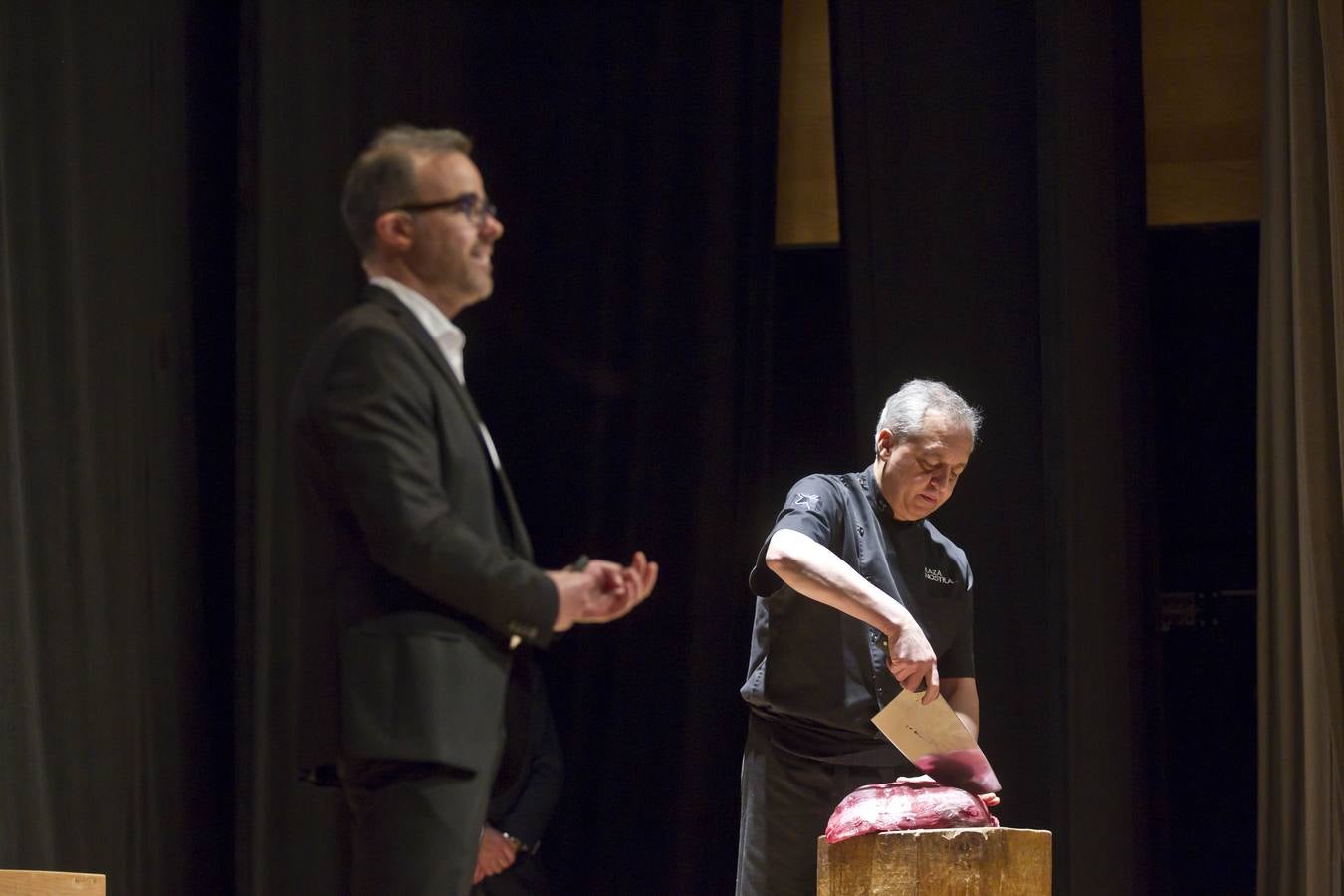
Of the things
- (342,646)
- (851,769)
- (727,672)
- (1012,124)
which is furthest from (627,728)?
(342,646)

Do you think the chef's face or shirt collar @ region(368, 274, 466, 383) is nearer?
shirt collar @ region(368, 274, 466, 383)

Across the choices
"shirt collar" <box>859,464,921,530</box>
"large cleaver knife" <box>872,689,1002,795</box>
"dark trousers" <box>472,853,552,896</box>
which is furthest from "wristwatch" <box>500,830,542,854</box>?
"shirt collar" <box>859,464,921,530</box>

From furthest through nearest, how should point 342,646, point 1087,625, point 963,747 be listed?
point 1087,625 → point 963,747 → point 342,646

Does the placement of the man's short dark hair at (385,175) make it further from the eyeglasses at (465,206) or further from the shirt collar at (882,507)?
the shirt collar at (882,507)

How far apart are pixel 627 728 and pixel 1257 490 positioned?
4.99 feet

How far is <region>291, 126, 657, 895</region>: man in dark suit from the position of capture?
4.91 feet

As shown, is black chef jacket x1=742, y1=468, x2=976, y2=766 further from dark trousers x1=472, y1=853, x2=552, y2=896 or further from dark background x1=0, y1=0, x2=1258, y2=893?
dark background x1=0, y1=0, x2=1258, y2=893

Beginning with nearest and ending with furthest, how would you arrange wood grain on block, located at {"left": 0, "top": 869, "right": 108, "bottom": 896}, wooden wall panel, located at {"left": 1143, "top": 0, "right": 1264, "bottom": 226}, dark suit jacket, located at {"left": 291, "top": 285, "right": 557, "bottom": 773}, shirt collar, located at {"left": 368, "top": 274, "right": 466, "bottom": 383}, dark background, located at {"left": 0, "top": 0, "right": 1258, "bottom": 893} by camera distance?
1. dark suit jacket, located at {"left": 291, "top": 285, "right": 557, "bottom": 773}
2. shirt collar, located at {"left": 368, "top": 274, "right": 466, "bottom": 383}
3. wood grain on block, located at {"left": 0, "top": 869, "right": 108, "bottom": 896}
4. dark background, located at {"left": 0, "top": 0, "right": 1258, "bottom": 893}
5. wooden wall panel, located at {"left": 1143, "top": 0, "right": 1264, "bottom": 226}

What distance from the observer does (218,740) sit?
326 centimetres

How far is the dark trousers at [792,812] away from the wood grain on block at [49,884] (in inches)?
43.4

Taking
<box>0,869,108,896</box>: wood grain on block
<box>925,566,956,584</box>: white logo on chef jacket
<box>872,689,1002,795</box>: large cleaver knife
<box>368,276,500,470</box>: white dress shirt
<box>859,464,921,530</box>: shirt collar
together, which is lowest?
<box>0,869,108,896</box>: wood grain on block

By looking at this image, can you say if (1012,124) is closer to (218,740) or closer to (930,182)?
(930,182)

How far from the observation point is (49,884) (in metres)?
2.46

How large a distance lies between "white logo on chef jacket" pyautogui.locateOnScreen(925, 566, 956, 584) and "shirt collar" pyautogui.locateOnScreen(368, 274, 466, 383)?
1.26 metres
